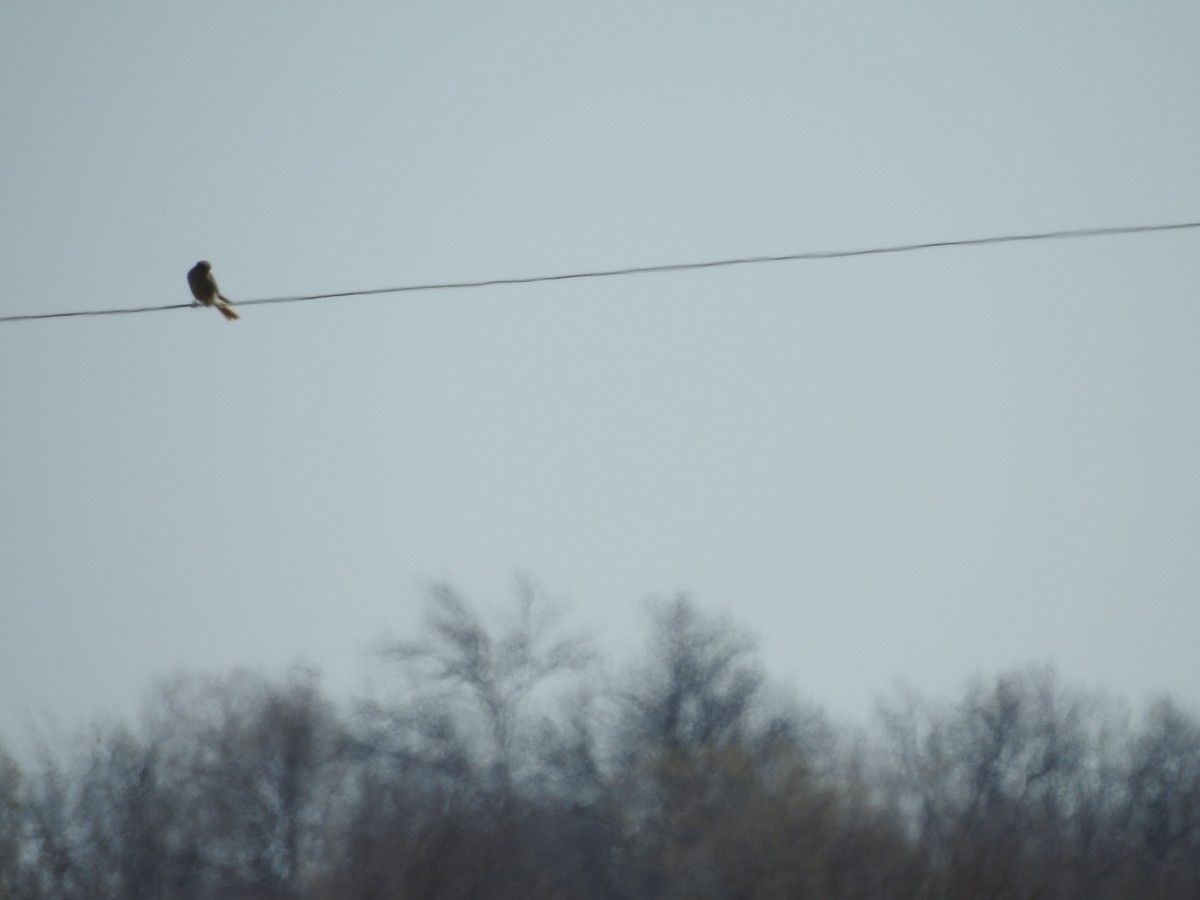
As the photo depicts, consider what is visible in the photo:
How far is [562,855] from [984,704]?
2267 centimetres

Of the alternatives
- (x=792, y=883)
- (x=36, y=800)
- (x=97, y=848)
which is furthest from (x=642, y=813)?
(x=36, y=800)

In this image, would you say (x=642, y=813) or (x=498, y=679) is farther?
(x=498, y=679)

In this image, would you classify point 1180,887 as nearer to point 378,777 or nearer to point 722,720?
point 722,720

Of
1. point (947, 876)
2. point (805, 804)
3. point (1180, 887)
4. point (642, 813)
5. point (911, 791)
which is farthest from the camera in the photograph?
point (911, 791)

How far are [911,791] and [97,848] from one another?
27106mm

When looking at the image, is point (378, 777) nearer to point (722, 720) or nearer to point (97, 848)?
point (97, 848)

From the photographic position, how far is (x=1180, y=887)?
4259cm

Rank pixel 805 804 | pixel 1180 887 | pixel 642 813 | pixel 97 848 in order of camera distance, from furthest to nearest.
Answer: pixel 97 848
pixel 642 813
pixel 1180 887
pixel 805 804

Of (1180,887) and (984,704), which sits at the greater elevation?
(984,704)

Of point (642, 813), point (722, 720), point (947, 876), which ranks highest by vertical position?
point (722, 720)

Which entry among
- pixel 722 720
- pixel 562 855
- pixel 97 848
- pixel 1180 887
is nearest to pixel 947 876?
pixel 1180 887

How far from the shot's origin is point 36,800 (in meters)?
52.2

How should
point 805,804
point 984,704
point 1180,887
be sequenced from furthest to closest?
point 984,704 → point 1180,887 → point 805,804

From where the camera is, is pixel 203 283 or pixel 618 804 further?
pixel 618 804
